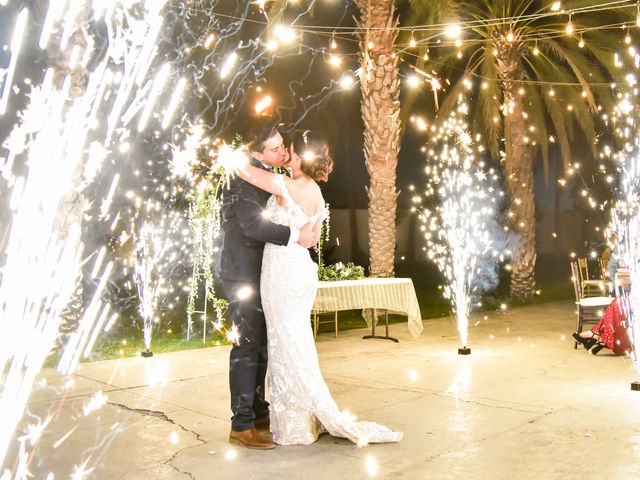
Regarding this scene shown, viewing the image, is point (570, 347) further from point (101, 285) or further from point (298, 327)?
point (101, 285)

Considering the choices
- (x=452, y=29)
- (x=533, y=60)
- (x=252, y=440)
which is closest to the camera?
(x=252, y=440)

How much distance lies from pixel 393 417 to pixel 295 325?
118cm

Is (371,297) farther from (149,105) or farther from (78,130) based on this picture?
A: (149,105)

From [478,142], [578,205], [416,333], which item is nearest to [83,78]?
[416,333]

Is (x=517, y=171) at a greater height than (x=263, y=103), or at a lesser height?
greater

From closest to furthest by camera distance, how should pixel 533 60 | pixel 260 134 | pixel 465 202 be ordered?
pixel 260 134 < pixel 465 202 < pixel 533 60

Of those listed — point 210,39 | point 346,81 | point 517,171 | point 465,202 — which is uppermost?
point 346,81

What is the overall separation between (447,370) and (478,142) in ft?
32.9

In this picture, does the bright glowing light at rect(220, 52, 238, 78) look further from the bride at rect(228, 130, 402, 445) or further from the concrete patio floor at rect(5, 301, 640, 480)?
the bride at rect(228, 130, 402, 445)

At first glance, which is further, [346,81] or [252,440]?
[346,81]

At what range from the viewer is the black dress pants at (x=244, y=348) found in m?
4.62

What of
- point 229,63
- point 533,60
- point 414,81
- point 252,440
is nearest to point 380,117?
point 414,81

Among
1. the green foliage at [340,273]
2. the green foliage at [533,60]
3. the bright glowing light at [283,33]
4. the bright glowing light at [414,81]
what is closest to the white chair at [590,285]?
the green foliage at [533,60]

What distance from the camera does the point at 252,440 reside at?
4.53 m
